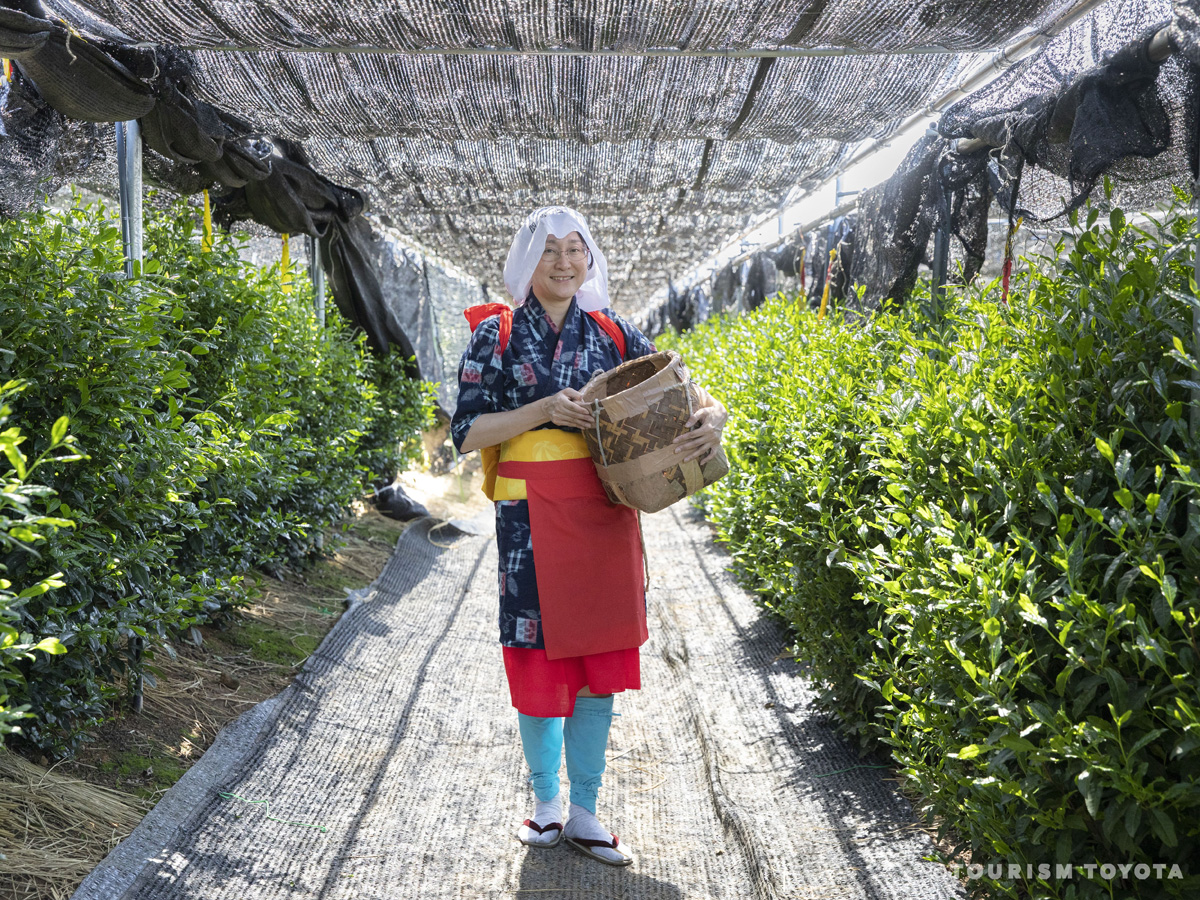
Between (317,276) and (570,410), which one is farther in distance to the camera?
(317,276)

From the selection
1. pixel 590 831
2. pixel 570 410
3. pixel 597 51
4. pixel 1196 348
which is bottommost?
pixel 590 831

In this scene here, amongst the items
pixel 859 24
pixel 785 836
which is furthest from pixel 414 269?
pixel 785 836

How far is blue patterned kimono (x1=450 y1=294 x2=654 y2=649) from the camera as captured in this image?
2596mm

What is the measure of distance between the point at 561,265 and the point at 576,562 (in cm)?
83

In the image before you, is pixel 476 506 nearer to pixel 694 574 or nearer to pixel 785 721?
pixel 694 574

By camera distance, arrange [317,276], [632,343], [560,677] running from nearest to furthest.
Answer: [560,677], [632,343], [317,276]

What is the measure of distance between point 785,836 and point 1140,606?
Answer: 61.7 inches

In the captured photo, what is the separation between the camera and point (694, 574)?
20.6 feet

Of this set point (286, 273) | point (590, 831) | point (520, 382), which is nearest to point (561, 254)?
point (520, 382)

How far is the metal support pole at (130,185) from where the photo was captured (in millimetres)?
3469

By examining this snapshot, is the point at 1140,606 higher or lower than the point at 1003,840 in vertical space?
higher

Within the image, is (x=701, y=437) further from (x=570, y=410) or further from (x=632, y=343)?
(x=632, y=343)

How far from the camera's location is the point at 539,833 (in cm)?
275

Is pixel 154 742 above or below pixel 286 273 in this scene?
below
